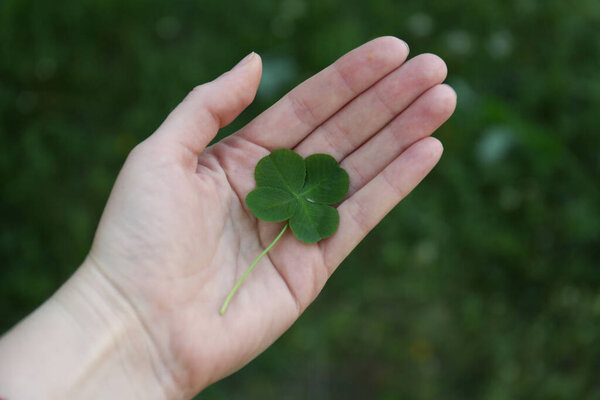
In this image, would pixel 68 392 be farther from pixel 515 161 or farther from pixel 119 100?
pixel 515 161

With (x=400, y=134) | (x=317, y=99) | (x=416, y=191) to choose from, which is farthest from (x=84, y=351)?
(x=416, y=191)

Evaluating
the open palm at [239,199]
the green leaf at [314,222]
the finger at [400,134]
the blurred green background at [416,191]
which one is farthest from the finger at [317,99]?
the blurred green background at [416,191]

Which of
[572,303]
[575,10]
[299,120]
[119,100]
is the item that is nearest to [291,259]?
[299,120]

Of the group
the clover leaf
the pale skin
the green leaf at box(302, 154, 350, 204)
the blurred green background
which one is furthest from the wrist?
the blurred green background

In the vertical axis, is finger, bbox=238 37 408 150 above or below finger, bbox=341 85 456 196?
above

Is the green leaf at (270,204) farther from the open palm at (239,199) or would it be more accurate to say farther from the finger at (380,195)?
the finger at (380,195)

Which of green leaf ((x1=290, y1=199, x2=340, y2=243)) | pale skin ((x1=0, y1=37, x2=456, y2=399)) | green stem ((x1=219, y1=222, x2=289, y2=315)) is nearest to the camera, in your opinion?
pale skin ((x1=0, y1=37, x2=456, y2=399))

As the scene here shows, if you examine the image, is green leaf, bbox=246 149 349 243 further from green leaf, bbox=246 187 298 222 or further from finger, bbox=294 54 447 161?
finger, bbox=294 54 447 161

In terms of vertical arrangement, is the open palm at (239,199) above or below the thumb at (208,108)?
below
